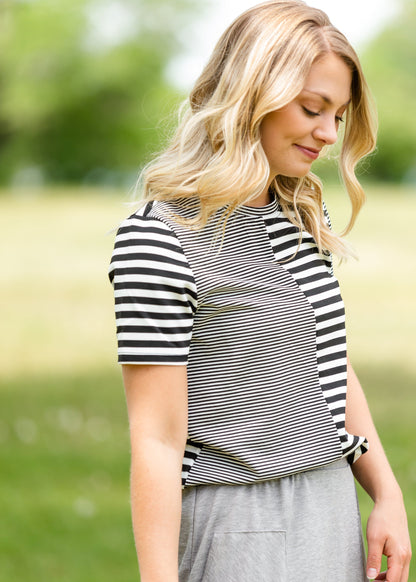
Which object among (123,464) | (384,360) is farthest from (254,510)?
(384,360)

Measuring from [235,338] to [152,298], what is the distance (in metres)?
0.17

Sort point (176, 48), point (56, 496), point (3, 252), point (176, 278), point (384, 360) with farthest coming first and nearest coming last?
point (176, 48), point (3, 252), point (384, 360), point (56, 496), point (176, 278)

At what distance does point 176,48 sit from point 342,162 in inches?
1246

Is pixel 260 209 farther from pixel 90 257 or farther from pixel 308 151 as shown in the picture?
pixel 90 257

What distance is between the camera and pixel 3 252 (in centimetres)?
1669

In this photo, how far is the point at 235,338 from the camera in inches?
70.1

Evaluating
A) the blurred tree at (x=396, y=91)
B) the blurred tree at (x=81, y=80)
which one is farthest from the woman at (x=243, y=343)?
the blurred tree at (x=396, y=91)

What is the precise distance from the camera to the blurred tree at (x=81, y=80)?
1145 inches

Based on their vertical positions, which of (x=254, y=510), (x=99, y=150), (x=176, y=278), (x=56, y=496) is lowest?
(x=56, y=496)

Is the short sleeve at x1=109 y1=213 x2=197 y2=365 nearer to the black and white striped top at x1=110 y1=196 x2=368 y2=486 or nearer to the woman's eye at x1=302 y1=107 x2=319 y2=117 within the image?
the black and white striped top at x1=110 y1=196 x2=368 y2=486

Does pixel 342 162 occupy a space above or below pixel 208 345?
above

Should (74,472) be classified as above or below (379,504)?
below

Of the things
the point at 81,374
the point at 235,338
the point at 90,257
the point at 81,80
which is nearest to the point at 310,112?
the point at 235,338

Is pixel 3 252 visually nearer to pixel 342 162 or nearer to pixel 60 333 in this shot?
pixel 60 333
